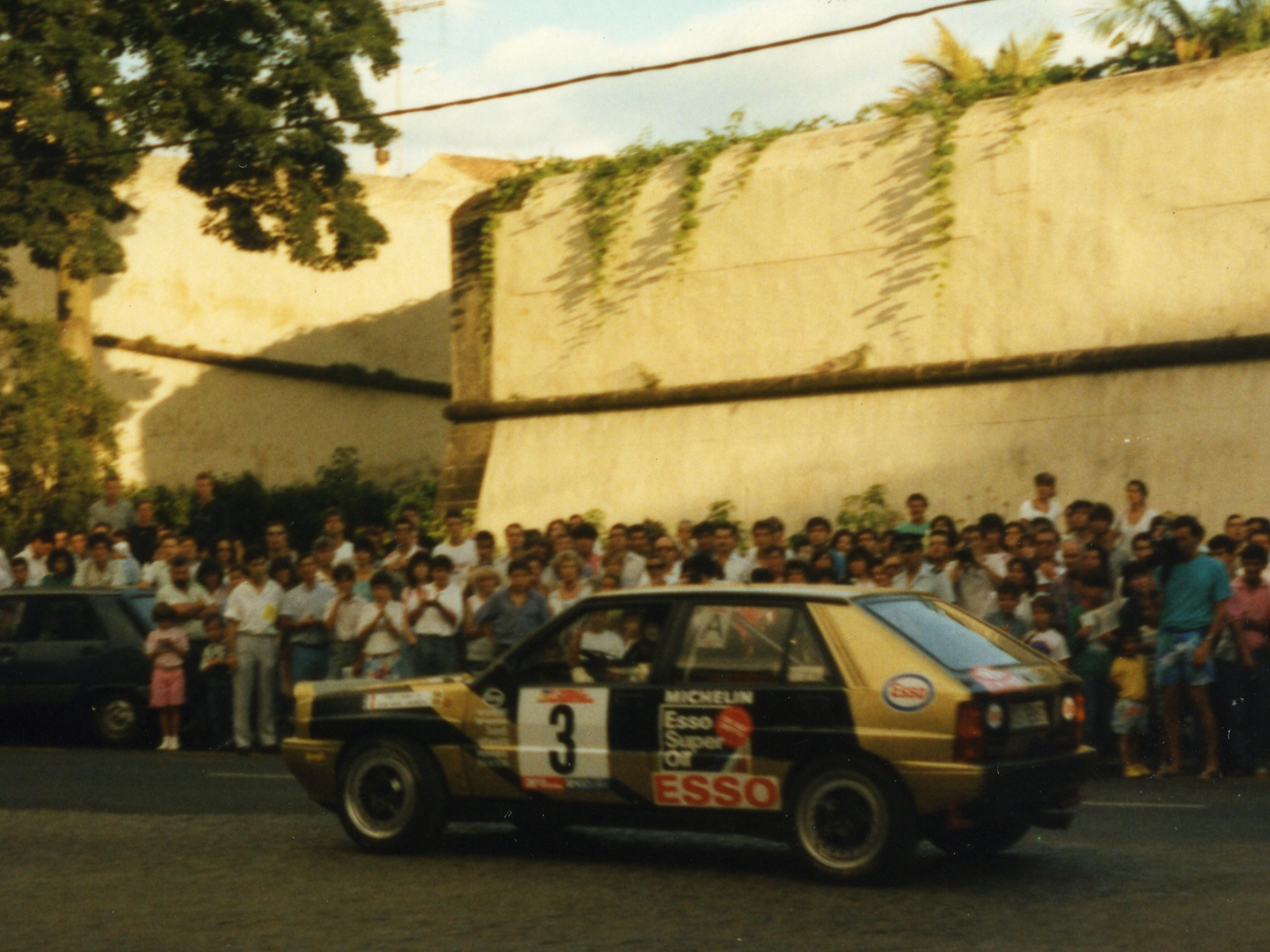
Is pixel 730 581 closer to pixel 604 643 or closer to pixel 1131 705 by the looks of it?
pixel 1131 705

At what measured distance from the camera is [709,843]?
10.3 metres

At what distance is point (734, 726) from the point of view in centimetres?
895

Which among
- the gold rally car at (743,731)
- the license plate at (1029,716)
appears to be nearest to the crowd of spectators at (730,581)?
the gold rally car at (743,731)

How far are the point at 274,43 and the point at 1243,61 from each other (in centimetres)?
1344

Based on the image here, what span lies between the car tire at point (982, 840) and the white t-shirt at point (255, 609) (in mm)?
8970

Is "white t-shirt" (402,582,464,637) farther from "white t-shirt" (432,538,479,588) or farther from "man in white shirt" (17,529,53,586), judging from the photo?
"man in white shirt" (17,529,53,586)

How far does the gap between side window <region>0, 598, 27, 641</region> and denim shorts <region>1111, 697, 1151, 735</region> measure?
1045cm

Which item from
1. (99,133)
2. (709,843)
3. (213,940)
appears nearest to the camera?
(213,940)

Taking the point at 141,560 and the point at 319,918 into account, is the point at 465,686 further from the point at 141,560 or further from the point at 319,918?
the point at 141,560

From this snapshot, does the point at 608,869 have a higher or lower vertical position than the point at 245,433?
lower

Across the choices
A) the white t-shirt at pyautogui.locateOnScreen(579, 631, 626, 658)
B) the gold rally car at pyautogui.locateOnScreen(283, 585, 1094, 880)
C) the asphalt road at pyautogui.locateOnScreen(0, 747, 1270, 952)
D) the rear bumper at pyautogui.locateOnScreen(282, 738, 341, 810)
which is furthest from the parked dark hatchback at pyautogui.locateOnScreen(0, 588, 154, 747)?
the white t-shirt at pyautogui.locateOnScreen(579, 631, 626, 658)

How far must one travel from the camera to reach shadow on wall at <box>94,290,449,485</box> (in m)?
32.2

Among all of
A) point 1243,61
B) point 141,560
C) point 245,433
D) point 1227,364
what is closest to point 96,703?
point 141,560

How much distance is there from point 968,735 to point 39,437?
21.6 metres
